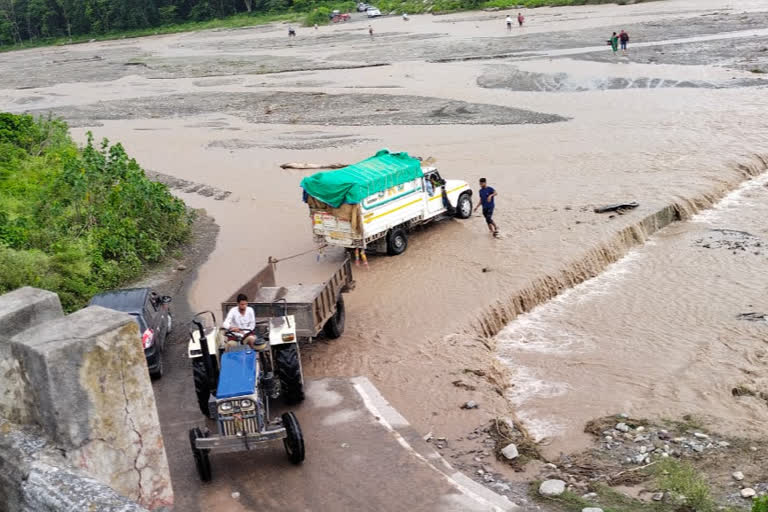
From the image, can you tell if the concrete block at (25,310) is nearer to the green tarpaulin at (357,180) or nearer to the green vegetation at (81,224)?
the green vegetation at (81,224)

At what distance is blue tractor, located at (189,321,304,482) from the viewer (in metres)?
10.5

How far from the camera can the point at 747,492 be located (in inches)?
412

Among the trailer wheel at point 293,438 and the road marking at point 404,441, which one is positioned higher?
the trailer wheel at point 293,438

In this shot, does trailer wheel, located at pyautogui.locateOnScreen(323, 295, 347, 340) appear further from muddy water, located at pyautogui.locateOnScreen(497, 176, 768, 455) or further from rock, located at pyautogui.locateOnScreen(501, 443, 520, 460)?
rock, located at pyautogui.locateOnScreen(501, 443, 520, 460)

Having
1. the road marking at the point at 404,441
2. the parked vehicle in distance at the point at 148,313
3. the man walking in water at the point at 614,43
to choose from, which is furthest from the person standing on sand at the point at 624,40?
the road marking at the point at 404,441

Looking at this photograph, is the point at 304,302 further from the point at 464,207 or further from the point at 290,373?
the point at 464,207

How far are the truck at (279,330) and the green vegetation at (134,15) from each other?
76881 millimetres

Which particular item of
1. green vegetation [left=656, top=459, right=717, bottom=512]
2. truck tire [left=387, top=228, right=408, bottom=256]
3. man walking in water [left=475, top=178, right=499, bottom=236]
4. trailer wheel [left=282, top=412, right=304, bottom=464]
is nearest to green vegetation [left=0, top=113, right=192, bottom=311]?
truck tire [left=387, top=228, right=408, bottom=256]

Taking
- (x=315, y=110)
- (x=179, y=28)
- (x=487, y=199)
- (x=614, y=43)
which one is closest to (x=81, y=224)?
(x=487, y=199)

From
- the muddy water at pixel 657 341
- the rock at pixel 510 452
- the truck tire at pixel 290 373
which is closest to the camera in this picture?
the rock at pixel 510 452

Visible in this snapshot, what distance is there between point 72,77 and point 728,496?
65.8m

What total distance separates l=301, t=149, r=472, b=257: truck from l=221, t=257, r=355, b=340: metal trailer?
2.95m

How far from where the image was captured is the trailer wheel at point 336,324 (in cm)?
1577

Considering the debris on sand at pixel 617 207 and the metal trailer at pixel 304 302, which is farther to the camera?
the debris on sand at pixel 617 207
